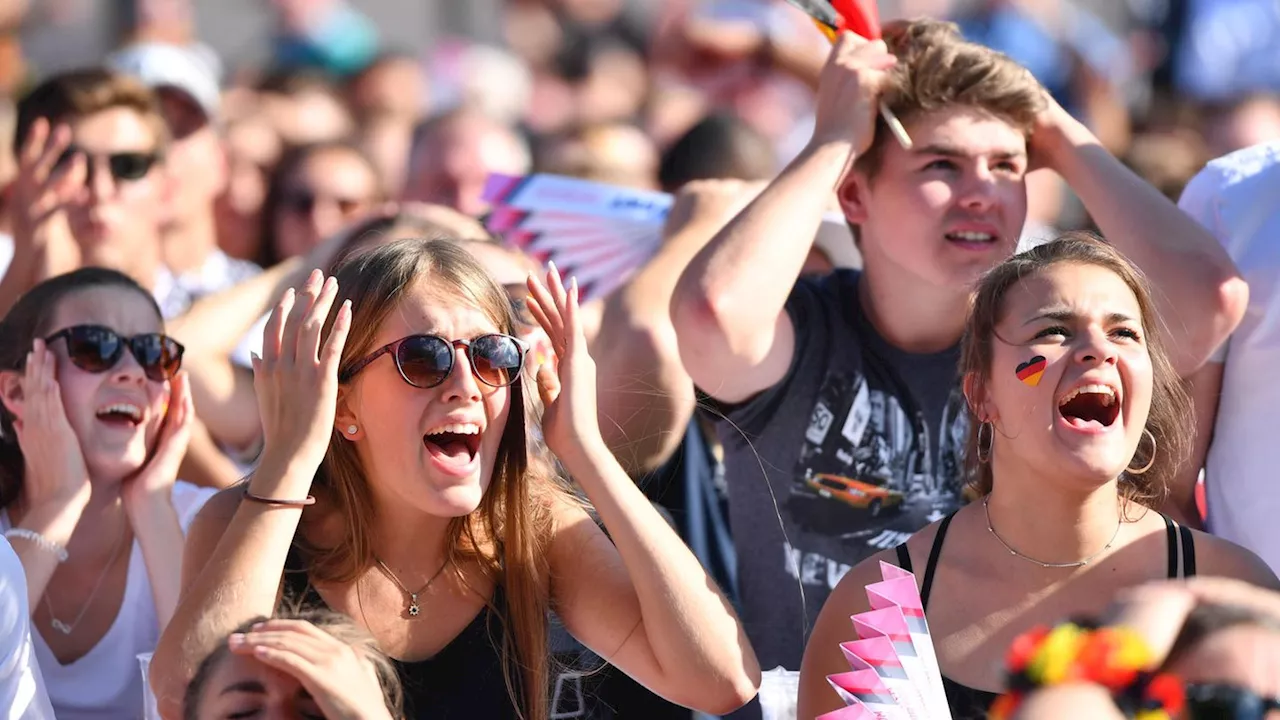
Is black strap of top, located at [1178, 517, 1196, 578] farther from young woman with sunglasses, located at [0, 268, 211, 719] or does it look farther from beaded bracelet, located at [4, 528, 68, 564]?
beaded bracelet, located at [4, 528, 68, 564]

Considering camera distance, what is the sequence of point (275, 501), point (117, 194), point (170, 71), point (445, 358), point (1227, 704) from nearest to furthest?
point (1227, 704) < point (275, 501) < point (445, 358) < point (117, 194) < point (170, 71)

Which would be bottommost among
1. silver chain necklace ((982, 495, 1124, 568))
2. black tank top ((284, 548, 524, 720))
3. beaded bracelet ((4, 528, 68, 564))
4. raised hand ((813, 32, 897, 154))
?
beaded bracelet ((4, 528, 68, 564))

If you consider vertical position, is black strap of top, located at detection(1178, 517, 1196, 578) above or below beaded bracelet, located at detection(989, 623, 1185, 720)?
below

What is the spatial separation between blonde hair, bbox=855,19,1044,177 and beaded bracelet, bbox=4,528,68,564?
192cm

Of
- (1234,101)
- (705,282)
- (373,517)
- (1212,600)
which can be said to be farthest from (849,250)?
(1234,101)

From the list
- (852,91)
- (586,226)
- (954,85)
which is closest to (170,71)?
(586,226)

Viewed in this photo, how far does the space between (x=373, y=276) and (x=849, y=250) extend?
1729mm

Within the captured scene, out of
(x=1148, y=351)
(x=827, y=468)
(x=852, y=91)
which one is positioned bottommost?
(x=827, y=468)

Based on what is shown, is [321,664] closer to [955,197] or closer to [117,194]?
[955,197]

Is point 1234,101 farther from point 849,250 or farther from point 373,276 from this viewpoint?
point 373,276

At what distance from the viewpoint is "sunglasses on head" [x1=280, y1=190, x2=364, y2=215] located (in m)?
5.69

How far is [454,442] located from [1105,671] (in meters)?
1.51

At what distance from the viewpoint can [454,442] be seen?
2.94 m

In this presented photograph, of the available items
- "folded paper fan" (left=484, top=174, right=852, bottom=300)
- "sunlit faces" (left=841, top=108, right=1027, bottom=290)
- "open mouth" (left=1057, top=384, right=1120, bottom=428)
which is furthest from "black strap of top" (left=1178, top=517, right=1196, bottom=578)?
"folded paper fan" (left=484, top=174, right=852, bottom=300)
